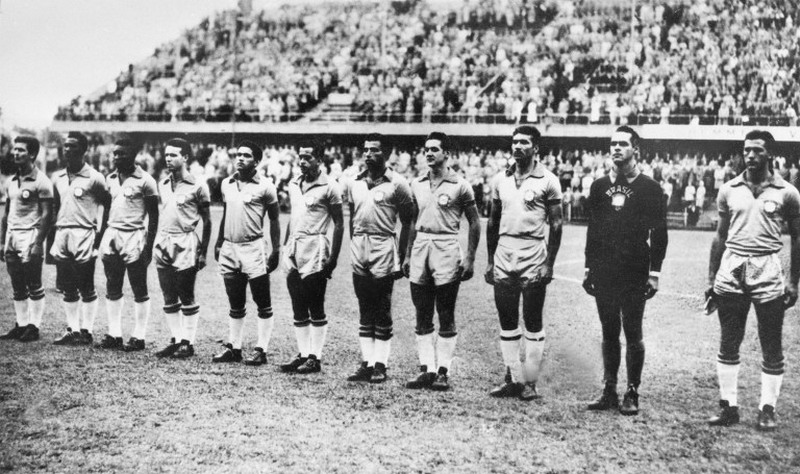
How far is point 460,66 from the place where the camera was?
30516 millimetres

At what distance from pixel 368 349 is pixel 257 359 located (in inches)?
45.6

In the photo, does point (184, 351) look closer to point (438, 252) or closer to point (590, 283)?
point (438, 252)

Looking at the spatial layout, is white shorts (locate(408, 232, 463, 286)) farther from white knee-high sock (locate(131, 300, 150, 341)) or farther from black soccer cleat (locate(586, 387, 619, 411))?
white knee-high sock (locate(131, 300, 150, 341))

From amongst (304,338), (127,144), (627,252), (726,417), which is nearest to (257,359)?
(304,338)

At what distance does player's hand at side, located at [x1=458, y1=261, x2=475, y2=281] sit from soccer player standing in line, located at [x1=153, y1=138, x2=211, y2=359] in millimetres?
2575

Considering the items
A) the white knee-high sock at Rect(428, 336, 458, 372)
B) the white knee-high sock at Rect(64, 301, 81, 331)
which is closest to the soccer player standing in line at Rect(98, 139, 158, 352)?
the white knee-high sock at Rect(64, 301, 81, 331)

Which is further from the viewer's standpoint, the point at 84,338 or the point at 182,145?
the point at 84,338

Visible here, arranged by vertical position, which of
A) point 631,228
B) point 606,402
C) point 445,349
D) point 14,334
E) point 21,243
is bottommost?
point 14,334

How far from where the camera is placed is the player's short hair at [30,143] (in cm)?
788

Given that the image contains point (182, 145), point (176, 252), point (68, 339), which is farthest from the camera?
point (68, 339)

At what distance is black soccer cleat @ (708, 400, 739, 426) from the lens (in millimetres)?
5426

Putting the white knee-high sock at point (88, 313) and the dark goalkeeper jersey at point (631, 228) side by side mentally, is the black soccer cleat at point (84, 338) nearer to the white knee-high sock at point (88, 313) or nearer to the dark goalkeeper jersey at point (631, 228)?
the white knee-high sock at point (88, 313)

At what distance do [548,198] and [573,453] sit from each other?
2.10m

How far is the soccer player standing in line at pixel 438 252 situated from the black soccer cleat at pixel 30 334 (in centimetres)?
427
